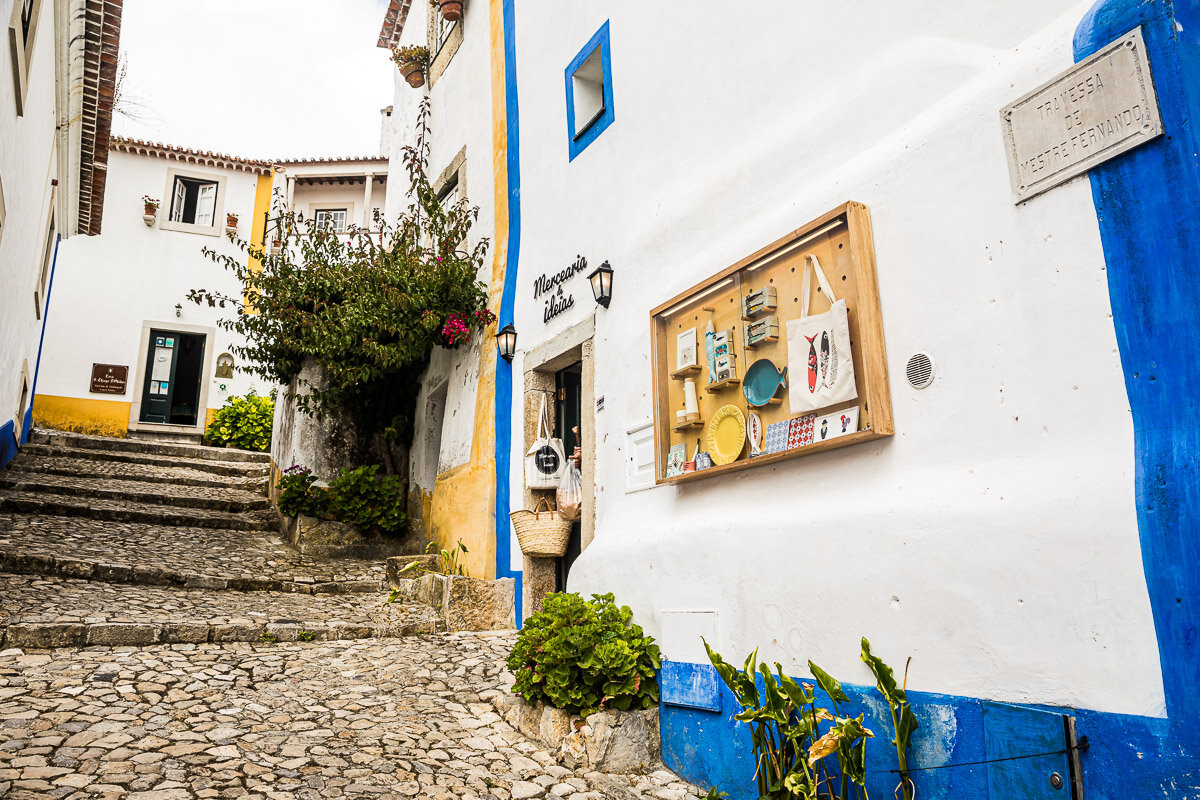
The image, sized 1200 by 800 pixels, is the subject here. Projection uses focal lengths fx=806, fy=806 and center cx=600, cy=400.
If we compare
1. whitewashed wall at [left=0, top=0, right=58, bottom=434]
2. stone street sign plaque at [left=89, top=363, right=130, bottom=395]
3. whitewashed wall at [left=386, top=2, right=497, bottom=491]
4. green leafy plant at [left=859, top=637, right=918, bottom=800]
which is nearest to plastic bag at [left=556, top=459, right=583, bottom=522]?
whitewashed wall at [left=386, top=2, right=497, bottom=491]

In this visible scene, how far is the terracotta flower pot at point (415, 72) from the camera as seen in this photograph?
36.6 ft

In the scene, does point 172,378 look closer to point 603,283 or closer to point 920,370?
point 603,283

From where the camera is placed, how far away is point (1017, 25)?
10.5 ft

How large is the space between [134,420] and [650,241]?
557 inches

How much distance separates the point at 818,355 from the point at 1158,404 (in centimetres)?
143

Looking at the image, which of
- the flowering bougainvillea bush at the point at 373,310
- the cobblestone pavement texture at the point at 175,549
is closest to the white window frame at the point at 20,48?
the flowering bougainvillea bush at the point at 373,310

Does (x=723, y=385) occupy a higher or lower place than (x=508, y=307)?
lower

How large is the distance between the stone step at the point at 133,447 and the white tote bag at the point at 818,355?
1146cm

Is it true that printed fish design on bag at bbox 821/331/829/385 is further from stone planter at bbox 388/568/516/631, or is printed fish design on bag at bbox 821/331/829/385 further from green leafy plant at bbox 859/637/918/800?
stone planter at bbox 388/568/516/631

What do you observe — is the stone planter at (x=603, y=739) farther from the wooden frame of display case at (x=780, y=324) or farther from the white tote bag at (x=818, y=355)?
the white tote bag at (x=818, y=355)

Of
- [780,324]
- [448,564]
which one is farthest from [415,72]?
[780,324]

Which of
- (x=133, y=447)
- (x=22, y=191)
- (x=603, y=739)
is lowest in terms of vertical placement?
(x=603, y=739)

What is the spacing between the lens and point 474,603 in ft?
21.9

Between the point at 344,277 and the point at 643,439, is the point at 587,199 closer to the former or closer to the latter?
the point at 643,439
